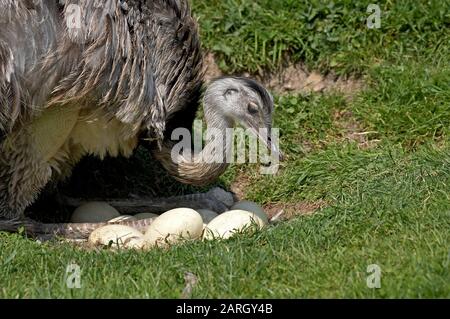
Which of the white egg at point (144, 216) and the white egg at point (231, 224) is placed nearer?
the white egg at point (231, 224)

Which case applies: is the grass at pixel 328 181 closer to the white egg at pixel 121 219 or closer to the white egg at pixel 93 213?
the white egg at pixel 93 213

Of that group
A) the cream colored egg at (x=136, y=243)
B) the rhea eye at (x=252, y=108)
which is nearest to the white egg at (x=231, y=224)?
the cream colored egg at (x=136, y=243)

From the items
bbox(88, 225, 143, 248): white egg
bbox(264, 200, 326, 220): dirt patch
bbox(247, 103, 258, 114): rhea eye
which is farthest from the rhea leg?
bbox(88, 225, 143, 248): white egg

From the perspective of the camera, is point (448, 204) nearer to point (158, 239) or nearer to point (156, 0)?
point (158, 239)

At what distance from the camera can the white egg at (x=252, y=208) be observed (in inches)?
289

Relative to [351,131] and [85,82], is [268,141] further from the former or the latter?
[85,82]

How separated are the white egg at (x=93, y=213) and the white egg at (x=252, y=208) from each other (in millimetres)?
944

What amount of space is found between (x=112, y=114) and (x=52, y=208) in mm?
1443

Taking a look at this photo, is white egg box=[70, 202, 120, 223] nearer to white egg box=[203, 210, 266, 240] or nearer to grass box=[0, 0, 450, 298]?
grass box=[0, 0, 450, 298]

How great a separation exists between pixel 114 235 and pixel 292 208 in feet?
4.89

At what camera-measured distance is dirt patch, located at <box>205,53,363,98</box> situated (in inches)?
363

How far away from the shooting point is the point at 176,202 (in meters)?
8.25
